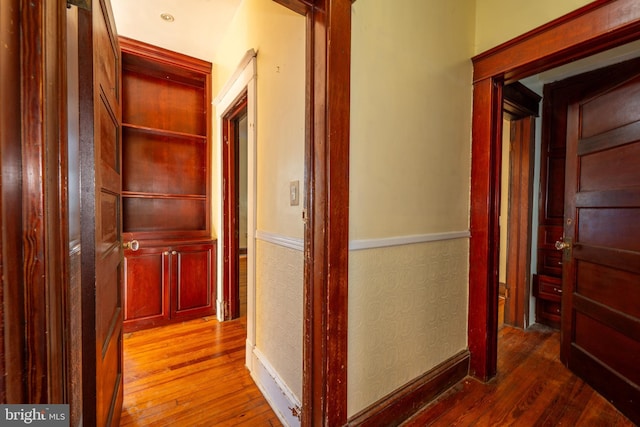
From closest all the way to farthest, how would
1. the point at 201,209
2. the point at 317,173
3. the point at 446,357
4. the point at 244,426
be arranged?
the point at 317,173
the point at 244,426
the point at 446,357
the point at 201,209

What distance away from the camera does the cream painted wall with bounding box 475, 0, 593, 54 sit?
4.46 feet

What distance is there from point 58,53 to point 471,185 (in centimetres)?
195

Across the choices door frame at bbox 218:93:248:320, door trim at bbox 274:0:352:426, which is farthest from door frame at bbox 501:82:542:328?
door frame at bbox 218:93:248:320

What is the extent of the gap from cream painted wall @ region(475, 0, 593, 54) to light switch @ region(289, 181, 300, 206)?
1.50 meters

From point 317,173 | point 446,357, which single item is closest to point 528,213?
point 446,357

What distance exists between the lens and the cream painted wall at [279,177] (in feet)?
4.36

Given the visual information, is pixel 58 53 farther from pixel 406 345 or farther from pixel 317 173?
pixel 406 345

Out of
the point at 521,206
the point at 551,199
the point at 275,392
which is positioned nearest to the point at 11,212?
the point at 275,392

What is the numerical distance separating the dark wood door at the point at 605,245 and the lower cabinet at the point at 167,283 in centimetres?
300

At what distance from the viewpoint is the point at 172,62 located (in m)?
2.68

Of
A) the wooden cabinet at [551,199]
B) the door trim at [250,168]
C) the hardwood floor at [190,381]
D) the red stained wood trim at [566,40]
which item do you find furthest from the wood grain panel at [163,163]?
the wooden cabinet at [551,199]

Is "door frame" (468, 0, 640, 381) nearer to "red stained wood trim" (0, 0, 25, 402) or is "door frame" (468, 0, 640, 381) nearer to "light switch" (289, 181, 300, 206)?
"light switch" (289, 181, 300, 206)

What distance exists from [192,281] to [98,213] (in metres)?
1.99

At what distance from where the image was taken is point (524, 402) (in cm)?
156
